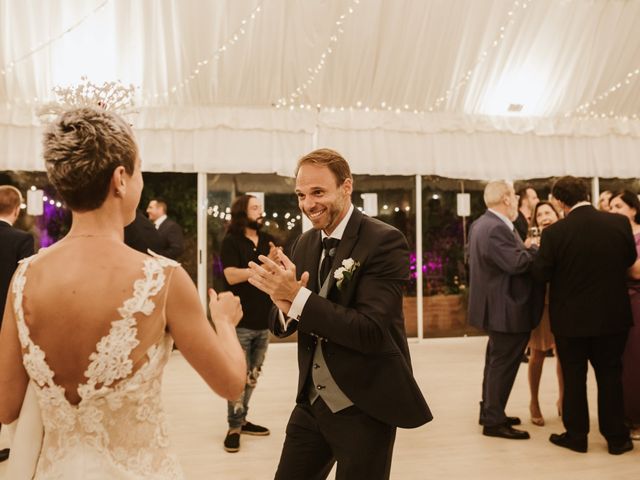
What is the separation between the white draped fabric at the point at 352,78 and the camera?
22.0 feet

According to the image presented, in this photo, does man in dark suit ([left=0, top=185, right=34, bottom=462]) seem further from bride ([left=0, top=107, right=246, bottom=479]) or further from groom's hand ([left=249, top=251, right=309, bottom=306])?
bride ([left=0, top=107, right=246, bottom=479])

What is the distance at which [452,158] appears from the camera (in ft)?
26.5

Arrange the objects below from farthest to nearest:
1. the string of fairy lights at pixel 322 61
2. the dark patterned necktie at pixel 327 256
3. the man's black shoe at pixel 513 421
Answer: the string of fairy lights at pixel 322 61 → the man's black shoe at pixel 513 421 → the dark patterned necktie at pixel 327 256

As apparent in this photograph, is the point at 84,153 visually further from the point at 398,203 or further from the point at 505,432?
the point at 398,203

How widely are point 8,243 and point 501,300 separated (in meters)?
3.16

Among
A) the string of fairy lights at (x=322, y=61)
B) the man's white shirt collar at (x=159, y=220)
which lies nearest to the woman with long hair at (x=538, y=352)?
the string of fairy lights at (x=322, y=61)

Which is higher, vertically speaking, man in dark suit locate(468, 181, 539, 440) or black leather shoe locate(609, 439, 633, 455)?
man in dark suit locate(468, 181, 539, 440)

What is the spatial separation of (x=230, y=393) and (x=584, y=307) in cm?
302

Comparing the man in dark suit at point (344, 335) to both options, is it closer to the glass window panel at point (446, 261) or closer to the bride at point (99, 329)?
the bride at point (99, 329)

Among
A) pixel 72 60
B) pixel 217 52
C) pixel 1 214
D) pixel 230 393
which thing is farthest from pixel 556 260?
pixel 72 60

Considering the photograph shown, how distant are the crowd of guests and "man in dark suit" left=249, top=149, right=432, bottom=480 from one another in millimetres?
2235

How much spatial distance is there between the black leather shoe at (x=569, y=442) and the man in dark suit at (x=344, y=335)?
2417 mm

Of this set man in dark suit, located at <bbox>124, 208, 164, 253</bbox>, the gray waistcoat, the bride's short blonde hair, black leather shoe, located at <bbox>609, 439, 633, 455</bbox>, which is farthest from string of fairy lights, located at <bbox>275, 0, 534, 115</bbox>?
the bride's short blonde hair

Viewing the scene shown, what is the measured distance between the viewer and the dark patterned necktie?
2.03 m
